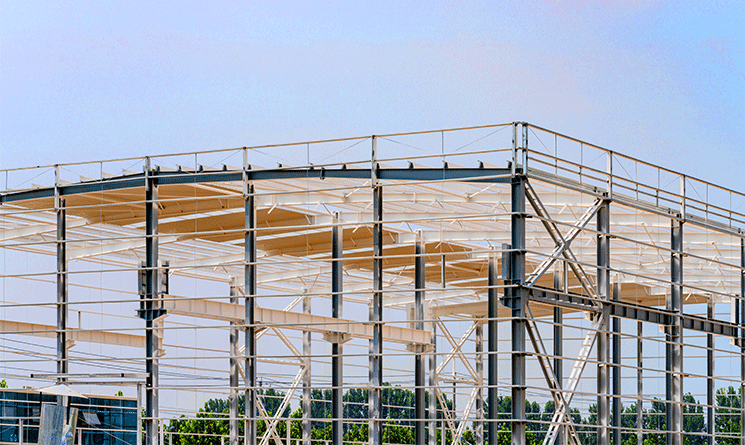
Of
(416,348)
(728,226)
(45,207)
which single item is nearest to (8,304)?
(45,207)

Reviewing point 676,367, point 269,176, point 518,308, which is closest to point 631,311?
point 676,367

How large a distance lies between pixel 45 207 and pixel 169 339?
32.3ft

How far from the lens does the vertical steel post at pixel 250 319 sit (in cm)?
3616

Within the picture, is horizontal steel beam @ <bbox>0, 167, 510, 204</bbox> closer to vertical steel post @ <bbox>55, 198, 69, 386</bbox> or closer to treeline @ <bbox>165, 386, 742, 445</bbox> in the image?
vertical steel post @ <bbox>55, 198, 69, 386</bbox>

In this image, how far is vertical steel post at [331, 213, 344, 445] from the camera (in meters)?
37.0

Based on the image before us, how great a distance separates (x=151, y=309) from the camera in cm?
3753

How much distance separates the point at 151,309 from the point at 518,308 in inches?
539

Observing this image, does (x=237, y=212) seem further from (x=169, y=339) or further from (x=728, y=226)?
(x=728, y=226)

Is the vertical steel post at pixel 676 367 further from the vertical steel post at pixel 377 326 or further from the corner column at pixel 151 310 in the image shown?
the corner column at pixel 151 310

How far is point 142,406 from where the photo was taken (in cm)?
3825

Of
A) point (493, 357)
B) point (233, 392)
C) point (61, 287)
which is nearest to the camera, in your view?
point (493, 357)

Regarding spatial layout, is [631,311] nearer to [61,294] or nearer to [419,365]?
[419,365]

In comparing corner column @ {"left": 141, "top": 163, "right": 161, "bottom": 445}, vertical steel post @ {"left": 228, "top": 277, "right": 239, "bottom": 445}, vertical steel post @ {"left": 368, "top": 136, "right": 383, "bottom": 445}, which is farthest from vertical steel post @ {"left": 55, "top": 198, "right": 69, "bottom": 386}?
vertical steel post @ {"left": 368, "top": 136, "right": 383, "bottom": 445}

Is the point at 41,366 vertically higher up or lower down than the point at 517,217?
lower down
